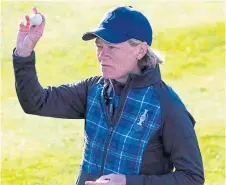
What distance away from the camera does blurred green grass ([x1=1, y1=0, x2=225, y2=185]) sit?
10.2 m

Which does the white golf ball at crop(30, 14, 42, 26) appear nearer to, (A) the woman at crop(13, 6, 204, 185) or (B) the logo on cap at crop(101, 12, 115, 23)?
(A) the woman at crop(13, 6, 204, 185)

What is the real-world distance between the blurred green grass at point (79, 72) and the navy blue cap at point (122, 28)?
15.2 feet

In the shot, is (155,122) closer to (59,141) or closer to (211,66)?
(59,141)

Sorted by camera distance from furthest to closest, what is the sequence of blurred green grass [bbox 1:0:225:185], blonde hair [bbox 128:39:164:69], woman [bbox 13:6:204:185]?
1. blurred green grass [bbox 1:0:225:185]
2. blonde hair [bbox 128:39:164:69]
3. woman [bbox 13:6:204:185]

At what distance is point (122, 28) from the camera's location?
16.0 ft

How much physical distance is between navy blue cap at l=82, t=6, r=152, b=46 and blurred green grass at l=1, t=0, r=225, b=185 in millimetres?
4647

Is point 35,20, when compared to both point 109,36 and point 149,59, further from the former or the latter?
point 149,59

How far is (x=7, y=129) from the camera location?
11633 millimetres

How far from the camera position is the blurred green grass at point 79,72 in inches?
400

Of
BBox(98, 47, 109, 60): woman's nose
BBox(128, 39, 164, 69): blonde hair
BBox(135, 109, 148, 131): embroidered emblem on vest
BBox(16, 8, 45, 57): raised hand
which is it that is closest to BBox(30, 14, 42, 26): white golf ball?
BBox(16, 8, 45, 57): raised hand

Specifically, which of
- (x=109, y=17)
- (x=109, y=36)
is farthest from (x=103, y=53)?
(x=109, y=17)

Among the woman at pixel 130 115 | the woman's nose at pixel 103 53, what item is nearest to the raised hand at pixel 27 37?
the woman at pixel 130 115

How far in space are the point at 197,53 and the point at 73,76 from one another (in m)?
2.43

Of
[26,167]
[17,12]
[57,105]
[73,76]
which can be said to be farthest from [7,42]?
[57,105]
